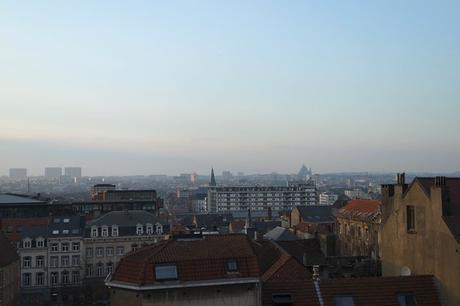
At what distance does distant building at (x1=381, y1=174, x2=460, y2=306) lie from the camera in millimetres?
31078

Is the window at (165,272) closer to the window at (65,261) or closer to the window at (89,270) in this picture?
the window at (89,270)

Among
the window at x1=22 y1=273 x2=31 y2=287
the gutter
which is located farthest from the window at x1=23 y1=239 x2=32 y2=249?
the gutter

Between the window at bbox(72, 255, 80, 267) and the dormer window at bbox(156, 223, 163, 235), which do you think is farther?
the dormer window at bbox(156, 223, 163, 235)

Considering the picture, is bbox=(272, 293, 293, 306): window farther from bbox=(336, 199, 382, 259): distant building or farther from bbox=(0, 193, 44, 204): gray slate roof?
bbox=(0, 193, 44, 204): gray slate roof

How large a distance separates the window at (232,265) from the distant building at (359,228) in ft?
154

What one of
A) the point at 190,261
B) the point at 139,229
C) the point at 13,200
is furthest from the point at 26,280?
the point at 190,261

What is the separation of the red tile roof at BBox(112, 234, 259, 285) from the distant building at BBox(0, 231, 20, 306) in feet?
108

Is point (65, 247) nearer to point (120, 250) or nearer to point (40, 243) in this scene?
point (40, 243)

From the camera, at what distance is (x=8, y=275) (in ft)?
196

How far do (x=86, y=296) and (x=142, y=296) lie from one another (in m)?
43.9

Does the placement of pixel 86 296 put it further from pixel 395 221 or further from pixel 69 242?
pixel 395 221

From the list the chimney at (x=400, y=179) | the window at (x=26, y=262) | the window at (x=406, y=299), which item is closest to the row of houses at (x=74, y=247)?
the window at (x=26, y=262)

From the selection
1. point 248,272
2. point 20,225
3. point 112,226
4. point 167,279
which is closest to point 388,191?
point 248,272

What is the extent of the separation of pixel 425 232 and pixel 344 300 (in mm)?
6849
